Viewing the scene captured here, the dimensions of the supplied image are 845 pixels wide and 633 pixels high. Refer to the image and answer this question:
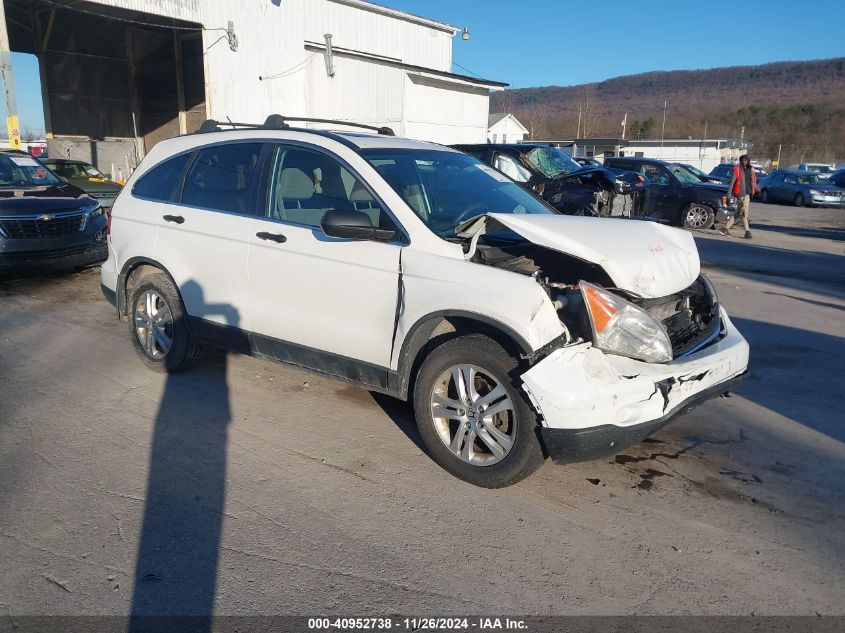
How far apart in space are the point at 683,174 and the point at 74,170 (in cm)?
1481

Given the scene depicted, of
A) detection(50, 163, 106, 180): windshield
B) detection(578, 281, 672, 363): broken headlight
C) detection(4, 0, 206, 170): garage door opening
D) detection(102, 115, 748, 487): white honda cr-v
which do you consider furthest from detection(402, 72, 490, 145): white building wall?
detection(578, 281, 672, 363): broken headlight

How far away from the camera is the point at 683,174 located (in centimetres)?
1752

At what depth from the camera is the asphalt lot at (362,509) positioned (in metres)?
2.88

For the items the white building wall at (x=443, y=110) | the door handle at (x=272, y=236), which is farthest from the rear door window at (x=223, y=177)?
the white building wall at (x=443, y=110)

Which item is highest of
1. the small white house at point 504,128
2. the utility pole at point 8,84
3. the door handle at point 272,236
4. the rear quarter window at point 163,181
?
the small white house at point 504,128

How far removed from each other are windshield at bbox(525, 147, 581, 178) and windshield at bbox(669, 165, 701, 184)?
11.3 feet

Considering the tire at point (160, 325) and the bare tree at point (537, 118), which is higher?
the bare tree at point (537, 118)

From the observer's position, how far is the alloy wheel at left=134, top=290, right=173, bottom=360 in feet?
17.7

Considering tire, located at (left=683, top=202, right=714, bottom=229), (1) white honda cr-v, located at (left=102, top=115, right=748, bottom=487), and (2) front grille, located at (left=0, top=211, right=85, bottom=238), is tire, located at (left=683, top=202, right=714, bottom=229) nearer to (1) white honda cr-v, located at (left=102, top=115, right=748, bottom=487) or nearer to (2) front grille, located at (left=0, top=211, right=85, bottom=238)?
(1) white honda cr-v, located at (left=102, top=115, right=748, bottom=487)

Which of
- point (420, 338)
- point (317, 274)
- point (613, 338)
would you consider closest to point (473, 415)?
point (420, 338)

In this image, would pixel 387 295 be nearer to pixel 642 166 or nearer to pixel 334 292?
pixel 334 292

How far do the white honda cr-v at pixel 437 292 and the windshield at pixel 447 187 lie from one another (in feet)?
0.05

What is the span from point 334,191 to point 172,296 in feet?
5.60

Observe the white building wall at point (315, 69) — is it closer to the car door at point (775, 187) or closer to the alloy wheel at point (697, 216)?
the alloy wheel at point (697, 216)
